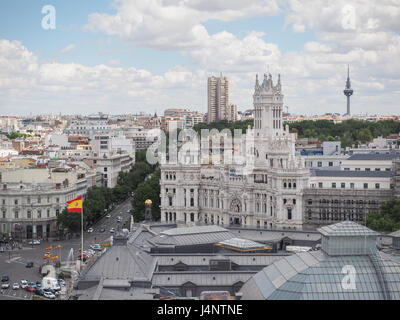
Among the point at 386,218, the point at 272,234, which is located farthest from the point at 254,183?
the point at 272,234

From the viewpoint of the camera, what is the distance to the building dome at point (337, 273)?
33.3 meters

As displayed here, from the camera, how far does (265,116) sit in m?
93.9

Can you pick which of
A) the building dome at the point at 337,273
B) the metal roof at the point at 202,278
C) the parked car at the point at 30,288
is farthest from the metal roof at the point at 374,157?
the building dome at the point at 337,273

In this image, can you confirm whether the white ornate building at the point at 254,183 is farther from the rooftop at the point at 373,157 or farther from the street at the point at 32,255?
the rooftop at the point at 373,157

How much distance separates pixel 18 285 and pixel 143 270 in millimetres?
22840

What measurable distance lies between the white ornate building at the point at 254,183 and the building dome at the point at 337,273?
1728 inches

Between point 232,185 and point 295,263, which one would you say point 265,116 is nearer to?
point 232,185

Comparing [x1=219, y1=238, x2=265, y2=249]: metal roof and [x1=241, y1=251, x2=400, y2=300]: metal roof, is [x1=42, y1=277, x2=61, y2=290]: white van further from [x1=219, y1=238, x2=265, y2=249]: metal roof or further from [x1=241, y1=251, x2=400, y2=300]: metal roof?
[x1=241, y1=251, x2=400, y2=300]: metal roof

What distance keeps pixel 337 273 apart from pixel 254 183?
169 feet

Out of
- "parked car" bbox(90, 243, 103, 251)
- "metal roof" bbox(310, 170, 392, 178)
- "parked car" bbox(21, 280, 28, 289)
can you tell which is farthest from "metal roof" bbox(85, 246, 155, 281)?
"metal roof" bbox(310, 170, 392, 178)

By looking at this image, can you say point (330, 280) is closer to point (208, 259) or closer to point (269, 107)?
point (208, 259)

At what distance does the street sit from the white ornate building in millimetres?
10054

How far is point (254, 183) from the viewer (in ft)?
282
